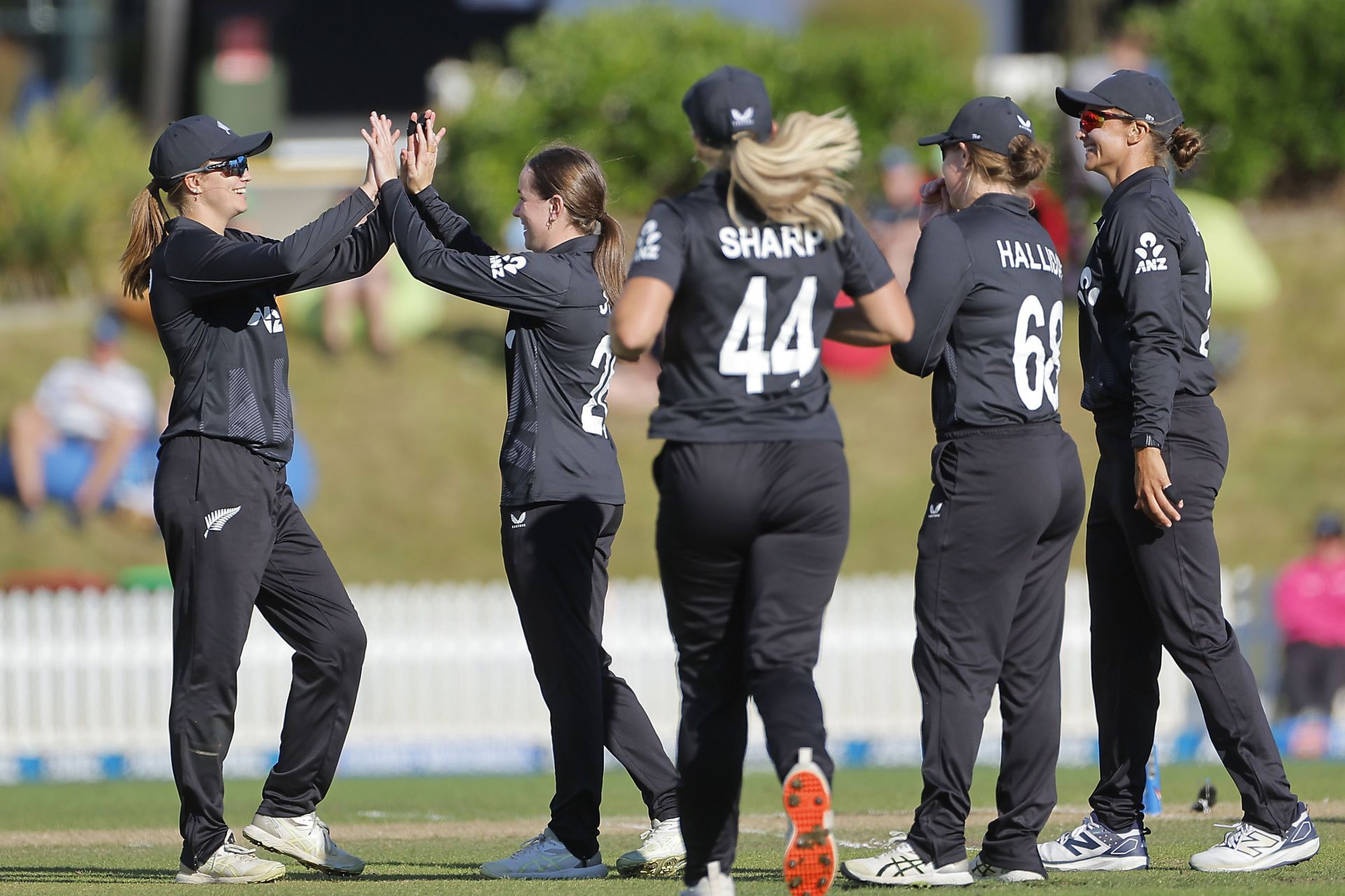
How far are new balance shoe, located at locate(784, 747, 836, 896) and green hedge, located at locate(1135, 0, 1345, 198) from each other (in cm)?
1748

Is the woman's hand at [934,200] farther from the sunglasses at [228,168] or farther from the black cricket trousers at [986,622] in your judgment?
the sunglasses at [228,168]

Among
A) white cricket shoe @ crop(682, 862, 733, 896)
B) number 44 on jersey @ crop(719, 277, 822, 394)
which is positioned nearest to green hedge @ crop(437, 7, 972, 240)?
number 44 on jersey @ crop(719, 277, 822, 394)

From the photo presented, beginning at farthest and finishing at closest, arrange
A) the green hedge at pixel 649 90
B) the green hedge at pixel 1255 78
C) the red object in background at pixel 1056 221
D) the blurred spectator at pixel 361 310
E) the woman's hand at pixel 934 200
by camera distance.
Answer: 1. the green hedge at pixel 1255 78
2. the green hedge at pixel 649 90
3. the blurred spectator at pixel 361 310
4. the red object in background at pixel 1056 221
5. the woman's hand at pixel 934 200

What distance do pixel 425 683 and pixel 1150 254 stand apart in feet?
32.6

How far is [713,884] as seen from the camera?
4777 mm

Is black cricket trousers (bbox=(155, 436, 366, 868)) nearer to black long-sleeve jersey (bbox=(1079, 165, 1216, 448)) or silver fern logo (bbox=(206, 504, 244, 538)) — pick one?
silver fern logo (bbox=(206, 504, 244, 538))

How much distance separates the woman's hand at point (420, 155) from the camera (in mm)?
5875

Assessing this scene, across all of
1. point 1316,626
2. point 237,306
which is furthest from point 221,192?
point 1316,626

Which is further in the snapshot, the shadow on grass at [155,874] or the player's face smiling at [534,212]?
the player's face smiling at [534,212]

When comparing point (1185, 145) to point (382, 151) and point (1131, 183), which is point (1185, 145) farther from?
point (382, 151)

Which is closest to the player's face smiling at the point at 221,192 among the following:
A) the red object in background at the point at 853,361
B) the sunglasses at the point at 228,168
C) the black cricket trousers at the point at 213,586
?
the sunglasses at the point at 228,168

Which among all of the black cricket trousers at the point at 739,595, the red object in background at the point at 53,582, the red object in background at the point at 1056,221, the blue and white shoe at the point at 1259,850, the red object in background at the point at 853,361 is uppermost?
the red object in background at the point at 1056,221

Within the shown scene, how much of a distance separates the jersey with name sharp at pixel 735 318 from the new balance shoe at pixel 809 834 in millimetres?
921

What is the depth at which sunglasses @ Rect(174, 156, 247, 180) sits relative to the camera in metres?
6.02
